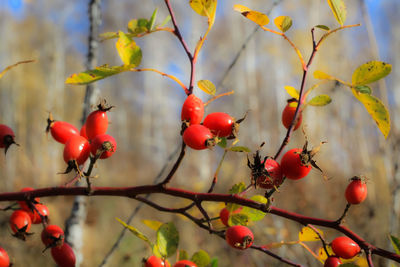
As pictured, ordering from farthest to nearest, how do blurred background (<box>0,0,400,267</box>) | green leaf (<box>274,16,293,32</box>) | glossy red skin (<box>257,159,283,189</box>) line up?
blurred background (<box>0,0,400,267</box>), green leaf (<box>274,16,293,32</box>), glossy red skin (<box>257,159,283,189</box>)

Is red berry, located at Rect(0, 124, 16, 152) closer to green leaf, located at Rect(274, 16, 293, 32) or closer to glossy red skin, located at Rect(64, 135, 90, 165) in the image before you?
glossy red skin, located at Rect(64, 135, 90, 165)

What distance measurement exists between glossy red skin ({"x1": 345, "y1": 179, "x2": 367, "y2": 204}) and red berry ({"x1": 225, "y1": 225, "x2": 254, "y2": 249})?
20 centimetres

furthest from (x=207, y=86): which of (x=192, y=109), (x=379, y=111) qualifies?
(x=379, y=111)

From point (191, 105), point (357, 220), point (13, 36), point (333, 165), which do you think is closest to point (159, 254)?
point (191, 105)

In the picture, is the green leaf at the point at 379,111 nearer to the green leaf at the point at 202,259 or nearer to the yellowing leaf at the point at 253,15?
the yellowing leaf at the point at 253,15

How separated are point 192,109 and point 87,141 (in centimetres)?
20

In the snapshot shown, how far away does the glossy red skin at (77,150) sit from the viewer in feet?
1.88

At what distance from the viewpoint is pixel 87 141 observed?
0.61 metres

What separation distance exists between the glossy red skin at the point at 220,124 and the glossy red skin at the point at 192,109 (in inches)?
0.9

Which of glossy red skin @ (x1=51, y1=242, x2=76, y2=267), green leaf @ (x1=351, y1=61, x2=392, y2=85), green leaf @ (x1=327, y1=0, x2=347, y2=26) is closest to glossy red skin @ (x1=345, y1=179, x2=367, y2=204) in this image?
green leaf @ (x1=351, y1=61, x2=392, y2=85)

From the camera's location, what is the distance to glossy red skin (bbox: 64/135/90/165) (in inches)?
22.5

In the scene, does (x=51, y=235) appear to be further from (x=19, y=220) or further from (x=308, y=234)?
(x=308, y=234)

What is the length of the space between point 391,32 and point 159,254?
61.0 ft

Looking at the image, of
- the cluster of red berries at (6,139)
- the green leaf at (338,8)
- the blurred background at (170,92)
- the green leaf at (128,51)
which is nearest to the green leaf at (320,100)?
the green leaf at (338,8)
